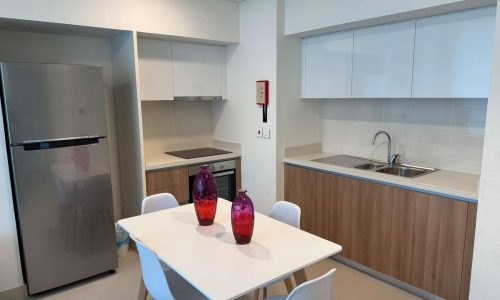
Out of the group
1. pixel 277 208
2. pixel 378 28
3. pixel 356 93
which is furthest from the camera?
pixel 356 93

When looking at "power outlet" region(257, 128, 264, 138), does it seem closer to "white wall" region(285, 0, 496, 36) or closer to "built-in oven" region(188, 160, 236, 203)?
"built-in oven" region(188, 160, 236, 203)

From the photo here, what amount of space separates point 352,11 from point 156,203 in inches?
82.5

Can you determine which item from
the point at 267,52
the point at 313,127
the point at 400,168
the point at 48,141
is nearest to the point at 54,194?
the point at 48,141

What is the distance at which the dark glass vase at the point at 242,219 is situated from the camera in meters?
1.74

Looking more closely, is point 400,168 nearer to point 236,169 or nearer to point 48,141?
point 236,169

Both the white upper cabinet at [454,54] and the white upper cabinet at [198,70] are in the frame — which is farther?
the white upper cabinet at [198,70]

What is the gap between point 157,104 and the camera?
12.1ft

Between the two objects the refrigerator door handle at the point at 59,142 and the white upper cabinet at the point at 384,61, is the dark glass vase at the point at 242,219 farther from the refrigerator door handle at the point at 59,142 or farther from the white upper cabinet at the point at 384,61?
the white upper cabinet at the point at 384,61

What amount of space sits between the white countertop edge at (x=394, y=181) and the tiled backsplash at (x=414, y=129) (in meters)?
0.56

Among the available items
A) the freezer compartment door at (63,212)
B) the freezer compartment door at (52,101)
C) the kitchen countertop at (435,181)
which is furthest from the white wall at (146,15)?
the kitchen countertop at (435,181)

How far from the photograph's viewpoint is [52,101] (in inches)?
98.0

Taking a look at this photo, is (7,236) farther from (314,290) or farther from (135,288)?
(314,290)

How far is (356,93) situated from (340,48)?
437 mm

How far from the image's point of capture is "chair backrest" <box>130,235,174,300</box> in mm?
1608
